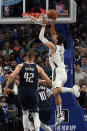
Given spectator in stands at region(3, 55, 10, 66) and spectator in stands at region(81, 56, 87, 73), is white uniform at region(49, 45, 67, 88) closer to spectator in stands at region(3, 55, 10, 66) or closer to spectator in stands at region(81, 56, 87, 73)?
spectator in stands at region(81, 56, 87, 73)

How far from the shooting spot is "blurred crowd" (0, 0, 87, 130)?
15730 mm

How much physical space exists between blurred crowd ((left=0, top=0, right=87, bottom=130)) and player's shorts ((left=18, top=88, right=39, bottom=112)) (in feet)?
5.77

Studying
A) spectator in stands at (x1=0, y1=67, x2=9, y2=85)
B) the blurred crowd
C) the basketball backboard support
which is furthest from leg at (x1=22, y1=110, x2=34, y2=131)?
the basketball backboard support

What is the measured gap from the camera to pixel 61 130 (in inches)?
588

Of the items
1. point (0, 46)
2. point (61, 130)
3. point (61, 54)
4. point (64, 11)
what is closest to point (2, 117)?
point (61, 130)

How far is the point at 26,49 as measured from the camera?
19.7m

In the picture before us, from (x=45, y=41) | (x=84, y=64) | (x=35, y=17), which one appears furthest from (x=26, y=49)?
(x=45, y=41)

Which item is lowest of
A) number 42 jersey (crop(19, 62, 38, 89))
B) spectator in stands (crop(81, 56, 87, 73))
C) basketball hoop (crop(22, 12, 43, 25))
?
spectator in stands (crop(81, 56, 87, 73))

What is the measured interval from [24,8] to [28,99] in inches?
195

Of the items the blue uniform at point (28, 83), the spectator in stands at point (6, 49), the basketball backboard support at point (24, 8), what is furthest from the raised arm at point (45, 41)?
the spectator in stands at point (6, 49)

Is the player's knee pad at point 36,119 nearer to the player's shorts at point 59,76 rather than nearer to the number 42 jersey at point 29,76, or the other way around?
the number 42 jersey at point 29,76

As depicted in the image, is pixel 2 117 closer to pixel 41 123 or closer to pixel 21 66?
pixel 41 123

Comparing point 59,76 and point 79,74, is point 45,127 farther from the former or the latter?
point 79,74

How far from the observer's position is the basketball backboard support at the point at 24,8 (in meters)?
16.2
